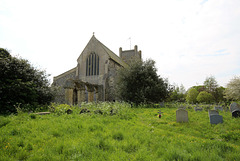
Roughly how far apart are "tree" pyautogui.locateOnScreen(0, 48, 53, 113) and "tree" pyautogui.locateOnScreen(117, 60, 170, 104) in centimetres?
785

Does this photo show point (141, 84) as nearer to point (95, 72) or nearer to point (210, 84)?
point (95, 72)

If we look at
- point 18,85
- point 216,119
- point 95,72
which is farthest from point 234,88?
point 18,85

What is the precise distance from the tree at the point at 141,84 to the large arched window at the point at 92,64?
23.5ft

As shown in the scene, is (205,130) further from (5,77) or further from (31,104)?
(5,77)

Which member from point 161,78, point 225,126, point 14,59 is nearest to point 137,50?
point 161,78

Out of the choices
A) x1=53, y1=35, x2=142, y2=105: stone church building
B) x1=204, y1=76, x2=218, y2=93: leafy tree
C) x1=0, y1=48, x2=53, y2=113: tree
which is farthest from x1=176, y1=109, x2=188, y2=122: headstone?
x1=204, y1=76, x2=218, y2=93: leafy tree

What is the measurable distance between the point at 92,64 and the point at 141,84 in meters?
10.4

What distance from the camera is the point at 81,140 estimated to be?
150 inches

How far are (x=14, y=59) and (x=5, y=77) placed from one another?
1560mm

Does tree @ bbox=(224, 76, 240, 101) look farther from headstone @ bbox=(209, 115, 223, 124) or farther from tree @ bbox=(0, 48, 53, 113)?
tree @ bbox=(0, 48, 53, 113)

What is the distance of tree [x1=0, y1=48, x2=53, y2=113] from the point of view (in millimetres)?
8977

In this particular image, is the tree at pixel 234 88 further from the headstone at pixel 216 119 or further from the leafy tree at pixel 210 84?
the headstone at pixel 216 119

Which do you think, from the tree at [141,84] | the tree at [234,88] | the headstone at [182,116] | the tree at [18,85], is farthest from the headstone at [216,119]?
the tree at [234,88]

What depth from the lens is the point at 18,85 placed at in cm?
894
